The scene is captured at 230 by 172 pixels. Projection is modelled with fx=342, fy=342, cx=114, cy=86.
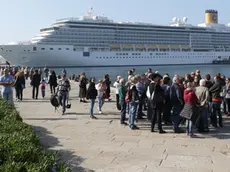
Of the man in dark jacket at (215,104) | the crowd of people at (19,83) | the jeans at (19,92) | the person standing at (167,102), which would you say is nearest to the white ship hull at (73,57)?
the crowd of people at (19,83)

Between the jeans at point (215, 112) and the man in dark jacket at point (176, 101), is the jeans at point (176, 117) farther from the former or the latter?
the jeans at point (215, 112)

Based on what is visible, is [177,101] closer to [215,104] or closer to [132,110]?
[132,110]

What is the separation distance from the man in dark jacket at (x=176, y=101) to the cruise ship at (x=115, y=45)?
62684mm

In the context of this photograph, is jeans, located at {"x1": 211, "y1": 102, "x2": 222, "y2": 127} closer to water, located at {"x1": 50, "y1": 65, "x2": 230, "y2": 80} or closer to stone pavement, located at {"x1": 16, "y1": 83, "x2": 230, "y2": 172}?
stone pavement, located at {"x1": 16, "y1": 83, "x2": 230, "y2": 172}

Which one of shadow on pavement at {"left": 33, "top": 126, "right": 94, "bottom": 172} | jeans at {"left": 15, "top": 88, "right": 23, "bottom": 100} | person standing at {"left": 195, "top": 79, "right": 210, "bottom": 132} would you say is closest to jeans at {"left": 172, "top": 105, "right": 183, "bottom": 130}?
person standing at {"left": 195, "top": 79, "right": 210, "bottom": 132}

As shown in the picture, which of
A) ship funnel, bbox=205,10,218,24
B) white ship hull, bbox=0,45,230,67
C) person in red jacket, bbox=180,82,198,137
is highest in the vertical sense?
ship funnel, bbox=205,10,218,24

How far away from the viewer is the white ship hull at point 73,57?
6881 cm

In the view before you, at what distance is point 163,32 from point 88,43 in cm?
2239

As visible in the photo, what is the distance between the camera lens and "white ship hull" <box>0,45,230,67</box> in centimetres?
6881

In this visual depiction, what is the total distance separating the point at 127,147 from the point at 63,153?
1348mm

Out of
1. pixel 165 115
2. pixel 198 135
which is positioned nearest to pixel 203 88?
pixel 198 135

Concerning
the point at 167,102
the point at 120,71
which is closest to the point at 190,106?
the point at 167,102

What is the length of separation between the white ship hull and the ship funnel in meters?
28.6

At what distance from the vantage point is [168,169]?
18.2 feet
